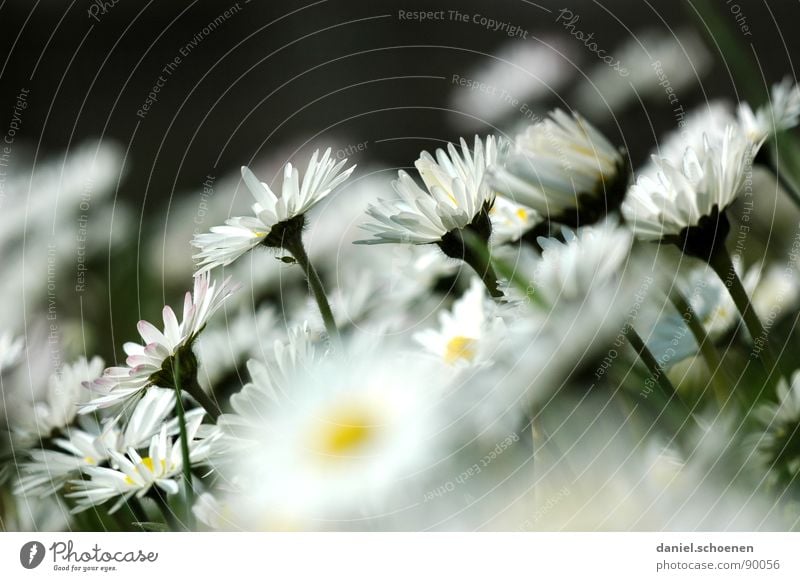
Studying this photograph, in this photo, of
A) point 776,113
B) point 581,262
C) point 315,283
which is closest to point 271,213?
point 315,283

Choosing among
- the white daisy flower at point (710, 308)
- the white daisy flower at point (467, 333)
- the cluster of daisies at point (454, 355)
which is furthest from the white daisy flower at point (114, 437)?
the white daisy flower at point (710, 308)

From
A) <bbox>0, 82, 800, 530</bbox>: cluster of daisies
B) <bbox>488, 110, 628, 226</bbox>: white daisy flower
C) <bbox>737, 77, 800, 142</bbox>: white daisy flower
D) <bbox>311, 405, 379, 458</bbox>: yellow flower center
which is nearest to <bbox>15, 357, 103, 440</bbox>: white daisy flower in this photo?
<bbox>0, 82, 800, 530</bbox>: cluster of daisies

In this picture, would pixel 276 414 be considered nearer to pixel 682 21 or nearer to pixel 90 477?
pixel 90 477

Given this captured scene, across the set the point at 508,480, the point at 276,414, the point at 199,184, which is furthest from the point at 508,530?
the point at 199,184

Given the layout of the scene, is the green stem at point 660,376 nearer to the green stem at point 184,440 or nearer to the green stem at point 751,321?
the green stem at point 751,321

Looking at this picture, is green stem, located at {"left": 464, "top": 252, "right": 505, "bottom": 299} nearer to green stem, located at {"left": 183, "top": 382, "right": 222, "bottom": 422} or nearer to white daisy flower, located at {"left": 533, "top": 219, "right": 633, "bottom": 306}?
white daisy flower, located at {"left": 533, "top": 219, "right": 633, "bottom": 306}
